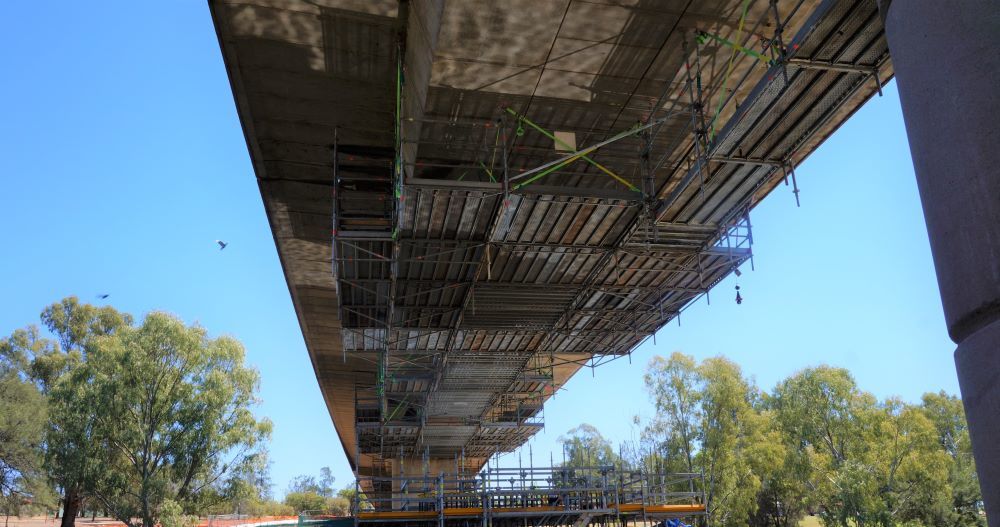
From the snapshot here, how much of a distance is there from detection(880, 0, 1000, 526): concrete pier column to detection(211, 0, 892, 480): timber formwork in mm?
7810

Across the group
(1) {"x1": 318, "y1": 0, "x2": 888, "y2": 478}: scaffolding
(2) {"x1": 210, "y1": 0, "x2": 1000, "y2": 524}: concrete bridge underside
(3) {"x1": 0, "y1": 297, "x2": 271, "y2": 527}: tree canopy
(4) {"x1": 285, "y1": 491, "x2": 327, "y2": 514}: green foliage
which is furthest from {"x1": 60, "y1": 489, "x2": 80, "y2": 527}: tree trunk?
(4) {"x1": 285, "y1": 491, "x2": 327, "y2": 514}: green foliage

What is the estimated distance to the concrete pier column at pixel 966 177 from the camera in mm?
2281

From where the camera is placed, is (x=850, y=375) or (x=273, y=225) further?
(x=850, y=375)

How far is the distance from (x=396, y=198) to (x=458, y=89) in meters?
3.22

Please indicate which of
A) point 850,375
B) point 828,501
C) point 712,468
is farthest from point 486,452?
point 850,375

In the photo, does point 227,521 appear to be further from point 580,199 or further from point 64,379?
point 580,199

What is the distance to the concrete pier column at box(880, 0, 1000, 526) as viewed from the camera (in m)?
2.28

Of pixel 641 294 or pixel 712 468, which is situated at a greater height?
pixel 641 294

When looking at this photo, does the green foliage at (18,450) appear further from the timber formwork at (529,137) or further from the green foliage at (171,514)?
the timber formwork at (529,137)

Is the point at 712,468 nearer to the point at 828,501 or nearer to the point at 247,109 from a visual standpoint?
the point at 828,501

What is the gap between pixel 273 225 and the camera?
18.5 metres

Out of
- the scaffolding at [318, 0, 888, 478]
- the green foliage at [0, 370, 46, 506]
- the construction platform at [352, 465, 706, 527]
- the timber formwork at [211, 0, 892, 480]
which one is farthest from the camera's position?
the green foliage at [0, 370, 46, 506]

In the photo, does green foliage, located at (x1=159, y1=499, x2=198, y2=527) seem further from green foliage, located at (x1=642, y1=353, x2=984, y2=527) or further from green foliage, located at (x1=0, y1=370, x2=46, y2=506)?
green foliage, located at (x1=642, y1=353, x2=984, y2=527)

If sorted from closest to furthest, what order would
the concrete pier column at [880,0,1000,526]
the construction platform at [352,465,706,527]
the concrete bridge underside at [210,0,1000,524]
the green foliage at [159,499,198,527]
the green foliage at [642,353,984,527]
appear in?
the concrete pier column at [880,0,1000,526] → the concrete bridge underside at [210,0,1000,524] → the construction platform at [352,465,706,527] → the green foliage at [159,499,198,527] → the green foliage at [642,353,984,527]
